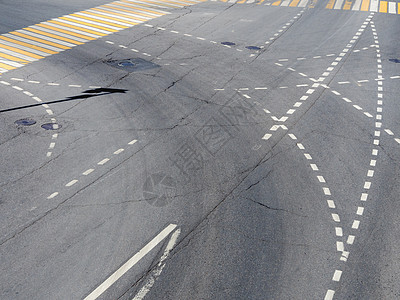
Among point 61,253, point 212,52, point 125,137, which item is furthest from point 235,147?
point 212,52

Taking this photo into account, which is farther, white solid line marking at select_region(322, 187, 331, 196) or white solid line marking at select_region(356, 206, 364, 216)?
white solid line marking at select_region(322, 187, 331, 196)

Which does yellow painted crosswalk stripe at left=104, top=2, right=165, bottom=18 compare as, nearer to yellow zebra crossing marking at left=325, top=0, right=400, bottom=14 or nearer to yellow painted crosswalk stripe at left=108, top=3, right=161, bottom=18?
yellow painted crosswalk stripe at left=108, top=3, right=161, bottom=18

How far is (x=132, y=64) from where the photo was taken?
25.7 meters

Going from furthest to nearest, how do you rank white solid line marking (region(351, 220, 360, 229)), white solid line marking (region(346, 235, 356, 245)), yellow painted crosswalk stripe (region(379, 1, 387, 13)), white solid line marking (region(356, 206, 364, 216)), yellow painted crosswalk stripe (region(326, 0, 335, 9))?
yellow painted crosswalk stripe (region(326, 0, 335, 9)) < yellow painted crosswalk stripe (region(379, 1, 387, 13)) < white solid line marking (region(356, 206, 364, 216)) < white solid line marking (region(351, 220, 360, 229)) < white solid line marking (region(346, 235, 356, 245))

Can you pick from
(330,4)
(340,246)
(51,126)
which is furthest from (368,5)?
(340,246)

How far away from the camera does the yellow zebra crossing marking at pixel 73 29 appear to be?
27.2 m

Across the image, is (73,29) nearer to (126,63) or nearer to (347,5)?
(126,63)

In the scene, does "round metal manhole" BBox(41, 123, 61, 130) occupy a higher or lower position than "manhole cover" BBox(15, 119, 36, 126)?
lower

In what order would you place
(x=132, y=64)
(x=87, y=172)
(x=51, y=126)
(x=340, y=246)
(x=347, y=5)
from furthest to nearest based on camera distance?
(x=347, y=5), (x=132, y=64), (x=51, y=126), (x=87, y=172), (x=340, y=246)

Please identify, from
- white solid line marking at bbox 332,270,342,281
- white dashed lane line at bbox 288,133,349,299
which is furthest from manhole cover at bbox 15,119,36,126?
white solid line marking at bbox 332,270,342,281

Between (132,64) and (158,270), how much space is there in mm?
15193

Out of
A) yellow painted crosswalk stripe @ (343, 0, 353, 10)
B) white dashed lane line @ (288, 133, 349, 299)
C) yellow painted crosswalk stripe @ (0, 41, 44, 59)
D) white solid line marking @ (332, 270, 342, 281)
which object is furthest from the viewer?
yellow painted crosswalk stripe @ (343, 0, 353, 10)

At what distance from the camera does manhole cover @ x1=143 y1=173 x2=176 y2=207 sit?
14836mm

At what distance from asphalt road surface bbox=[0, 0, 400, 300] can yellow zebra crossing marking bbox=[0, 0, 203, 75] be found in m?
0.22
